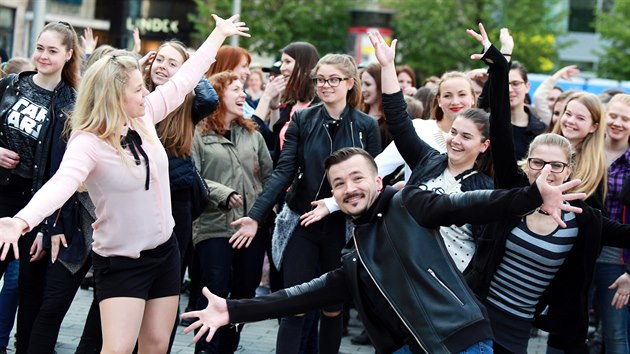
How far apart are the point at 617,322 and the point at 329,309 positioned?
1957mm

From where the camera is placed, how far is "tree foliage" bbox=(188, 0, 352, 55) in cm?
3516

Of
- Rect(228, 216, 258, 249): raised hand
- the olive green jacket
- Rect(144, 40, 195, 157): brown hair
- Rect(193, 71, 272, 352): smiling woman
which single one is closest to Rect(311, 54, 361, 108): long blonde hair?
Rect(193, 71, 272, 352): smiling woman

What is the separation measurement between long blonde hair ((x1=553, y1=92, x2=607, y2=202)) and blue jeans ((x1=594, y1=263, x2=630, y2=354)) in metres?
0.73

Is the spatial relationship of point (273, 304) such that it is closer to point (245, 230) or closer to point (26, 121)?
point (245, 230)

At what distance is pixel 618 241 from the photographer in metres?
5.75

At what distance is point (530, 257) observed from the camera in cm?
546

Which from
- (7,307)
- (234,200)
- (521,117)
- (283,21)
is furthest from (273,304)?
(283,21)

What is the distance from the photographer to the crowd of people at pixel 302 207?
14.5ft

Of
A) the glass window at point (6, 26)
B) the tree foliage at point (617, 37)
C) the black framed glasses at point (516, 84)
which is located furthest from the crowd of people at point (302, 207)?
the tree foliage at point (617, 37)

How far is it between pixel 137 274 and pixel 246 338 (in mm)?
3403

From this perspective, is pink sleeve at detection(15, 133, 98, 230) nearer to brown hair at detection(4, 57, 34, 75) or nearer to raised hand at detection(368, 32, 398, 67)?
raised hand at detection(368, 32, 398, 67)

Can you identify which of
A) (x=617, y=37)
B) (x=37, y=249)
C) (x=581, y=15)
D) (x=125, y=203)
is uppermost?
(x=581, y=15)

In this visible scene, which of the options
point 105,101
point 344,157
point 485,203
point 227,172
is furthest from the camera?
point 227,172

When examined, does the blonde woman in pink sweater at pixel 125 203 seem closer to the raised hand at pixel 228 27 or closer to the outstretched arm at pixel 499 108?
the raised hand at pixel 228 27
